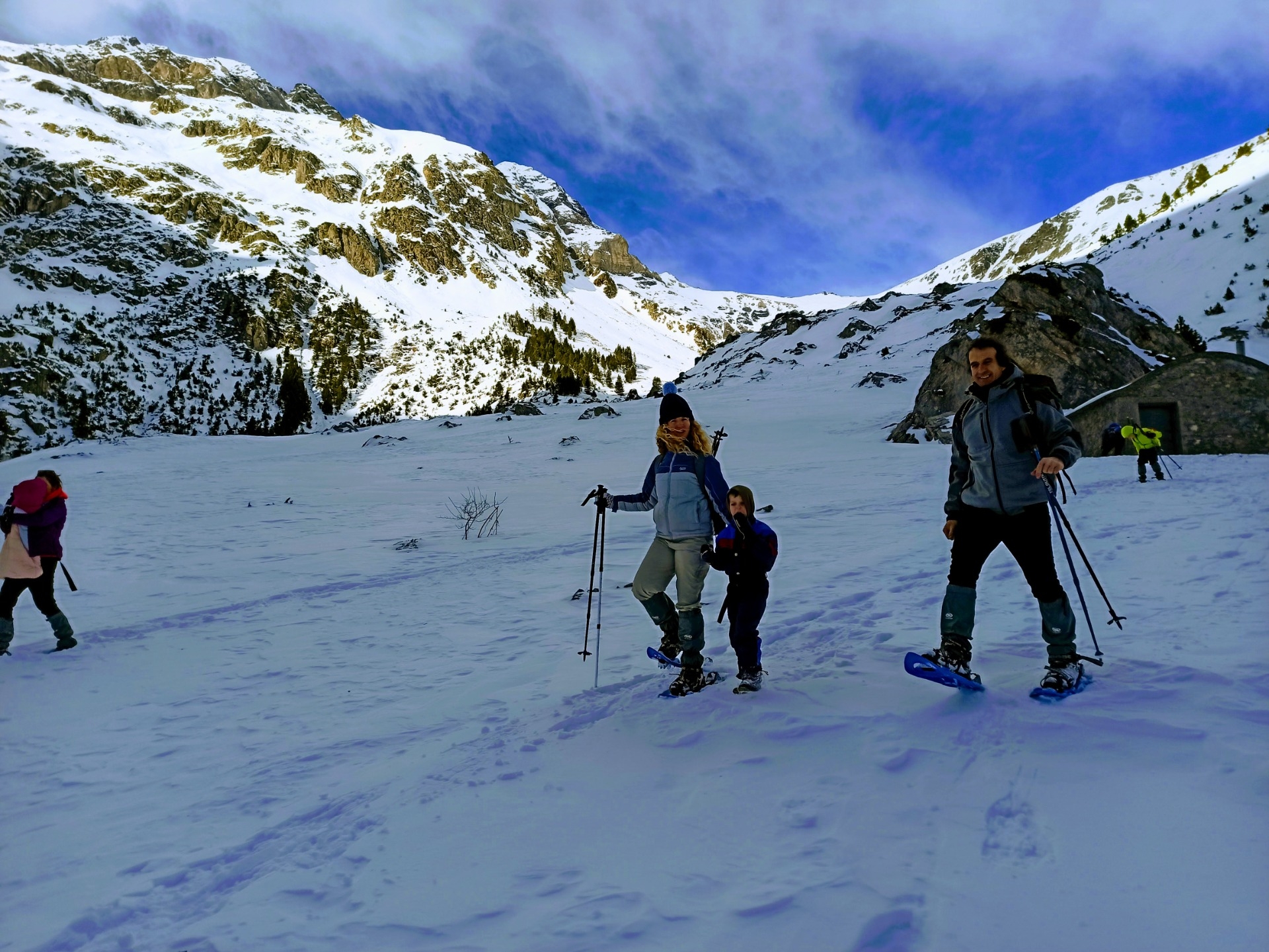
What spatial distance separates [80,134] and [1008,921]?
18082cm

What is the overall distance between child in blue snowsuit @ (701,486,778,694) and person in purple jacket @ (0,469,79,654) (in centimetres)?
667

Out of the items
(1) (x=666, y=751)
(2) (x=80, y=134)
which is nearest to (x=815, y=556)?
(1) (x=666, y=751)

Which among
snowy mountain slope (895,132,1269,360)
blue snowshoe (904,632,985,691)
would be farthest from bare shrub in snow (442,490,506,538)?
snowy mountain slope (895,132,1269,360)

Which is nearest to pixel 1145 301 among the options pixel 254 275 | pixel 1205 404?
pixel 1205 404

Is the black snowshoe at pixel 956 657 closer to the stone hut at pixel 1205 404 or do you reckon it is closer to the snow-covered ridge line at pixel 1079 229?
the stone hut at pixel 1205 404

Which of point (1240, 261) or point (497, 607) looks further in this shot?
point (1240, 261)

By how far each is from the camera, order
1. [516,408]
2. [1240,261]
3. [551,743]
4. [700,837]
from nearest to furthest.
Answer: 1. [700,837]
2. [551,743]
3. [1240,261]
4. [516,408]

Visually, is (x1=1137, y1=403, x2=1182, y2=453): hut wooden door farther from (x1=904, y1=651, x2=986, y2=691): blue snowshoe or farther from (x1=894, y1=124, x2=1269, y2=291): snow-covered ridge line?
(x1=894, y1=124, x2=1269, y2=291): snow-covered ridge line

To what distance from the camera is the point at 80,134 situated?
408 ft

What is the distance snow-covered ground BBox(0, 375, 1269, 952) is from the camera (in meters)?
2.23

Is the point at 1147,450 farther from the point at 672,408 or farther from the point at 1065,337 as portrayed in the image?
the point at 672,408

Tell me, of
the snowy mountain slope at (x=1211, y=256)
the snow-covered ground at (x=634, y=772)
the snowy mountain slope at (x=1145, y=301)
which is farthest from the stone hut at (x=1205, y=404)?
the snowy mountain slope at (x=1211, y=256)

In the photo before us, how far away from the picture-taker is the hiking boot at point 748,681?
165 inches

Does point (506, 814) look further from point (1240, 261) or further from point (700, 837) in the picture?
point (1240, 261)
